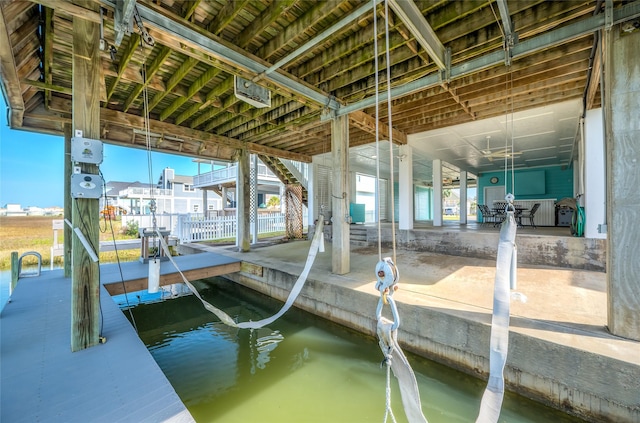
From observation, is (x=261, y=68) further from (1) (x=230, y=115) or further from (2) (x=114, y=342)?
(2) (x=114, y=342)

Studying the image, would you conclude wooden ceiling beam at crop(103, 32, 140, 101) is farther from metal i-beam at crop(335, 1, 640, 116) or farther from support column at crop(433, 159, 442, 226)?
support column at crop(433, 159, 442, 226)

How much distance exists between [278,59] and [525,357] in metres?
4.37

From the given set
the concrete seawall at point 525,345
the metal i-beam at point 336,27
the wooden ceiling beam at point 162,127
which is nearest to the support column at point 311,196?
the wooden ceiling beam at point 162,127

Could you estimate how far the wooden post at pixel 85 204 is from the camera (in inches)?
86.0

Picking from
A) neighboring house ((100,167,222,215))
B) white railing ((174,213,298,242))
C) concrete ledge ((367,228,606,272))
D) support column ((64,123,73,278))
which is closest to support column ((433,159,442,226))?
concrete ledge ((367,228,606,272))

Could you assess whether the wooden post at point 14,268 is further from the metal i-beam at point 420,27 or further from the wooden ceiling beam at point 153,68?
the metal i-beam at point 420,27

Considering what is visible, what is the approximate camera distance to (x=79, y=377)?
1.92 metres

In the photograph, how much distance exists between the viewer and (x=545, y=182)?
401 inches

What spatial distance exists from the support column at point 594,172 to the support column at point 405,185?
131 inches

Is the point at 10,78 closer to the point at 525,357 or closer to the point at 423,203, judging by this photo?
the point at 525,357

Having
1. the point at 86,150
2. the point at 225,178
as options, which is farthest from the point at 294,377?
the point at 225,178

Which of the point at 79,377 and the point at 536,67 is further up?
the point at 536,67

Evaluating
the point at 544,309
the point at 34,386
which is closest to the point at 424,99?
the point at 544,309

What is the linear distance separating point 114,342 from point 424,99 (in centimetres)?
571
